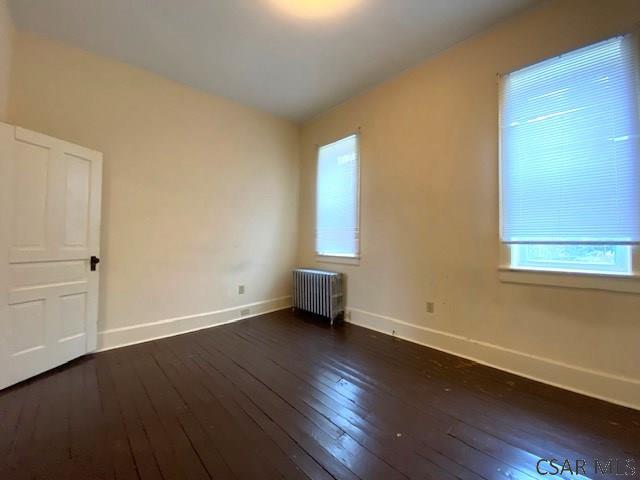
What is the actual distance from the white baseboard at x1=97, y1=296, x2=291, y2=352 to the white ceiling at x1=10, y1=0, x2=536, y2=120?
9.42ft

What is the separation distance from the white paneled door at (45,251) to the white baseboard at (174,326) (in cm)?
20

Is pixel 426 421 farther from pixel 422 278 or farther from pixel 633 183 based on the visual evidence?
pixel 633 183

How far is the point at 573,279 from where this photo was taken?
219 cm

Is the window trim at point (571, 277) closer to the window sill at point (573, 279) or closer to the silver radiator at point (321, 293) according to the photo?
the window sill at point (573, 279)

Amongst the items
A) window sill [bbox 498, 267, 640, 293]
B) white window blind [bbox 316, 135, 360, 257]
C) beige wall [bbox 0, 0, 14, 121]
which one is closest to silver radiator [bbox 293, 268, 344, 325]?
white window blind [bbox 316, 135, 360, 257]

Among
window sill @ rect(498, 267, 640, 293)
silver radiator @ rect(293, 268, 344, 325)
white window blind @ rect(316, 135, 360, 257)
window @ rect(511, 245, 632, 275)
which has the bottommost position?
silver radiator @ rect(293, 268, 344, 325)

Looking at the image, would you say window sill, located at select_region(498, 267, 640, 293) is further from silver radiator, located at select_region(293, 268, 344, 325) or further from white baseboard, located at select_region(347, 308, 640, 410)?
silver radiator, located at select_region(293, 268, 344, 325)

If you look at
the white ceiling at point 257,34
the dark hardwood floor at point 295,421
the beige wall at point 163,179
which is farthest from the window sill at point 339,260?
the white ceiling at point 257,34

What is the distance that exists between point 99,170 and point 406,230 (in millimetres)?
3233

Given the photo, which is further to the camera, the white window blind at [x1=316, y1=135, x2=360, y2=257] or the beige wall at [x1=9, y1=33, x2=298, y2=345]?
the white window blind at [x1=316, y1=135, x2=360, y2=257]

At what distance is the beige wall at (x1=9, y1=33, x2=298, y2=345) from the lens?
9.07 ft

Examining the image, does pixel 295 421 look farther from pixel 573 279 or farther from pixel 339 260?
pixel 339 260

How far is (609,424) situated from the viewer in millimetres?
1775

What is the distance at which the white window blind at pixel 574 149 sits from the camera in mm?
1979
